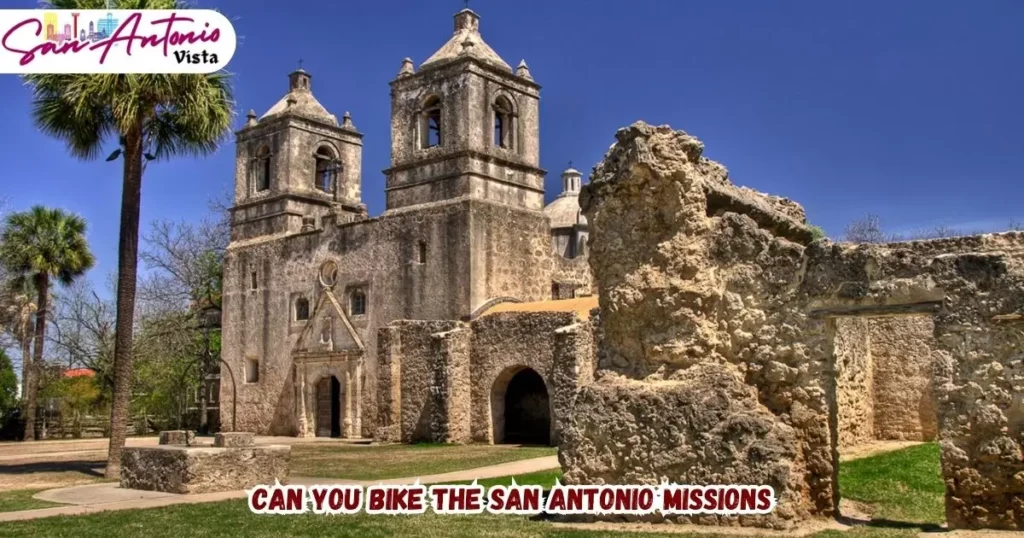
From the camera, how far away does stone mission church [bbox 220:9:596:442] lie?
76.6 ft

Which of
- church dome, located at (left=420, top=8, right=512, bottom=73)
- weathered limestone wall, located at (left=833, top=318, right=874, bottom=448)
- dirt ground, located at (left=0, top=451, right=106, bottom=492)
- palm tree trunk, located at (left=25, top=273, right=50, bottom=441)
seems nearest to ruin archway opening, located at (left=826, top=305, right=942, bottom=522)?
weathered limestone wall, located at (left=833, top=318, right=874, bottom=448)

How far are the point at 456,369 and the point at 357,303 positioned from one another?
5.60 meters

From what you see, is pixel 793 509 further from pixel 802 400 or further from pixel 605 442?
pixel 605 442

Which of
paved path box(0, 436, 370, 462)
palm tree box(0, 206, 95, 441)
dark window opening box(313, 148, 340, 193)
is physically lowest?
paved path box(0, 436, 370, 462)

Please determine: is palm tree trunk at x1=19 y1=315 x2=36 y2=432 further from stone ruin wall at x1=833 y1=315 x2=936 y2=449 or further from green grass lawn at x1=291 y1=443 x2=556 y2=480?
stone ruin wall at x1=833 y1=315 x2=936 y2=449

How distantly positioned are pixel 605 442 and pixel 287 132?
24289 mm

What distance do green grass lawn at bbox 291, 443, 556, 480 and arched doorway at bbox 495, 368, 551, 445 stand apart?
117 inches

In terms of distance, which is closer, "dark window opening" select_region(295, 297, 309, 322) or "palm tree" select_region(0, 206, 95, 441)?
"dark window opening" select_region(295, 297, 309, 322)

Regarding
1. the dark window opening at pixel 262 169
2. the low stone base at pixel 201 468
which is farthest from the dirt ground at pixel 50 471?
the dark window opening at pixel 262 169

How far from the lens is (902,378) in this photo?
14.9 meters

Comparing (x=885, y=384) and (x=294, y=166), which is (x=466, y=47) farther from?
(x=885, y=384)

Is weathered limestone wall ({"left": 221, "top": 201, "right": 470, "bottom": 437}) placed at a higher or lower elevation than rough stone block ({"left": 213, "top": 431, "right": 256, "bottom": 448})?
higher

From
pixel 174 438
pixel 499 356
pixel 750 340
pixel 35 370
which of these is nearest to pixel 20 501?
pixel 174 438

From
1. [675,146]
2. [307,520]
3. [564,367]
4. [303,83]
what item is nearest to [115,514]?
[307,520]
